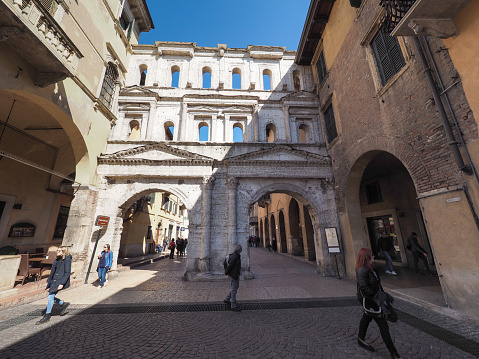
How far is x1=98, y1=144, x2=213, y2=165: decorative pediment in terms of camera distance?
11156 mm

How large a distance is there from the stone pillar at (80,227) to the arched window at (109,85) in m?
5.23

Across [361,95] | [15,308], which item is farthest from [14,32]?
[361,95]

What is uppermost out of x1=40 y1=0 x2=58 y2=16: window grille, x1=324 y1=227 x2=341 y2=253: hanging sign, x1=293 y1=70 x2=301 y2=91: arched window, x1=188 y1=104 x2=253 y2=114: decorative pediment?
x1=293 y1=70 x2=301 y2=91: arched window

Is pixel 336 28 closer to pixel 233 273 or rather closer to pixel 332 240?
pixel 332 240

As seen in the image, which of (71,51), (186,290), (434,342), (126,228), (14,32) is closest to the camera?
(434,342)

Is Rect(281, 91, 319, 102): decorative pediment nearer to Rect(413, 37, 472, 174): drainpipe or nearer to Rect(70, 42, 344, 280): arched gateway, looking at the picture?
Rect(70, 42, 344, 280): arched gateway

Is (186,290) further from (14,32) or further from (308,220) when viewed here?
(308,220)

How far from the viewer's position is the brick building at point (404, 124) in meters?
5.00

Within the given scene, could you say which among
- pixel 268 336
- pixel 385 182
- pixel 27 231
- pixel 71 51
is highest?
pixel 71 51

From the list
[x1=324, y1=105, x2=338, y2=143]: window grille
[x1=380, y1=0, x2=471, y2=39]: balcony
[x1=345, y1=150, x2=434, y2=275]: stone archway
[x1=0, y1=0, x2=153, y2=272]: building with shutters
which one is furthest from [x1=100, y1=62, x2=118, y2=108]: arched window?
[x1=345, y1=150, x2=434, y2=275]: stone archway

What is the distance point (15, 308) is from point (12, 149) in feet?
27.1

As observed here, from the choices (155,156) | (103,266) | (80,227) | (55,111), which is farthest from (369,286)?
(55,111)

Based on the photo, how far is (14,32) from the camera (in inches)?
223

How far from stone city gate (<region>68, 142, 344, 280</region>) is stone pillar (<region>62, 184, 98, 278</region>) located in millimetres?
474
